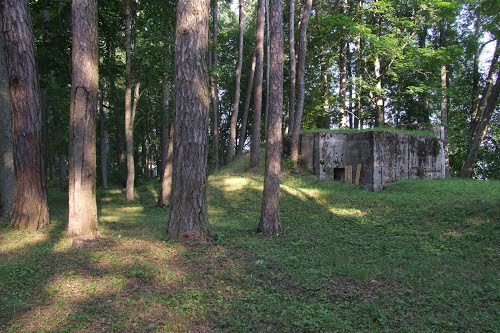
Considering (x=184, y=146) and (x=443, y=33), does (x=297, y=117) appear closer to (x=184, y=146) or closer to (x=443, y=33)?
(x=184, y=146)

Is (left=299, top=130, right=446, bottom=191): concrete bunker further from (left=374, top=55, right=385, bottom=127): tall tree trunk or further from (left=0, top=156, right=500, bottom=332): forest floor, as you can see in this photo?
(left=0, top=156, right=500, bottom=332): forest floor

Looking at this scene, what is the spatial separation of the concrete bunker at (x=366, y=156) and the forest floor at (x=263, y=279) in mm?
6744

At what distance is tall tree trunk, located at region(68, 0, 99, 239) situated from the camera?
681cm

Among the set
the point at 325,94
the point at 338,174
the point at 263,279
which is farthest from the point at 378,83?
the point at 263,279

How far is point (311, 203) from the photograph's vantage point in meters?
13.2

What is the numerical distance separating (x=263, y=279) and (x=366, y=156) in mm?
12312

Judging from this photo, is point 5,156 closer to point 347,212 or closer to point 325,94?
point 347,212

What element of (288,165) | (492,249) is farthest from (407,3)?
(492,249)

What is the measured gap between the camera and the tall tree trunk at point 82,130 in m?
6.81

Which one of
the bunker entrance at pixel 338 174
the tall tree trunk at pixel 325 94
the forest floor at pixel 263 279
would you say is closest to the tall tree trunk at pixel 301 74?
the bunker entrance at pixel 338 174

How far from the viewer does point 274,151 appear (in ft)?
29.6

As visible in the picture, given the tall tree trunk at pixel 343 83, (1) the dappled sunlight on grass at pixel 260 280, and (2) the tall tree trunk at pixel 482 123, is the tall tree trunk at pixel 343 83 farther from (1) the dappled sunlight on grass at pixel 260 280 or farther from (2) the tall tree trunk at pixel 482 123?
(1) the dappled sunlight on grass at pixel 260 280

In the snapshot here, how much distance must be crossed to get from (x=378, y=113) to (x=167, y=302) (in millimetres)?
21368

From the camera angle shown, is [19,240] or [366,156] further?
[366,156]
